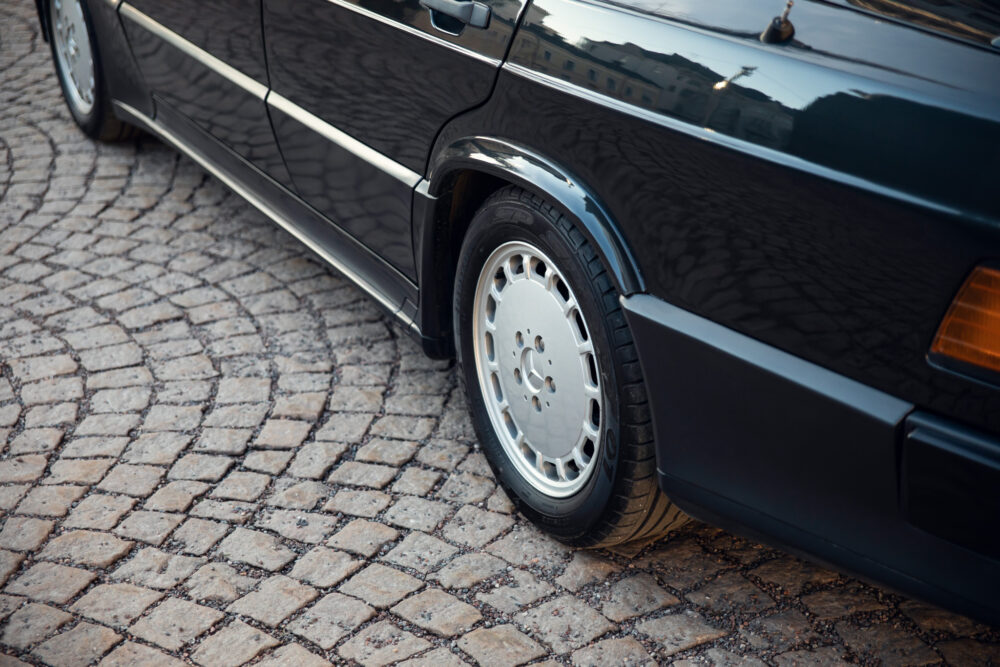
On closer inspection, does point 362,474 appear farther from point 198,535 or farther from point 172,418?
point 172,418

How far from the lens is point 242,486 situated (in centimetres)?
297

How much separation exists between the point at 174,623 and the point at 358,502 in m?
0.62

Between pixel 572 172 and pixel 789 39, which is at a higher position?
pixel 789 39

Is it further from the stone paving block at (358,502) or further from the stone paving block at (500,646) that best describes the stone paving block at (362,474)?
the stone paving block at (500,646)

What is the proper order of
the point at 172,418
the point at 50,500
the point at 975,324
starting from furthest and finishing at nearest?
the point at 172,418
the point at 50,500
the point at 975,324

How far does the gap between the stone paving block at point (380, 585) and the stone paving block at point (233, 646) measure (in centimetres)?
25

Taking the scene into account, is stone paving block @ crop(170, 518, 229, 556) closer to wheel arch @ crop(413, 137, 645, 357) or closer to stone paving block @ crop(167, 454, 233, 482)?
stone paving block @ crop(167, 454, 233, 482)

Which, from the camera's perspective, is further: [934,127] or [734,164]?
[734,164]

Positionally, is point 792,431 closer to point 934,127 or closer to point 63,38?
point 934,127

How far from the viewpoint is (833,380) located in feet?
5.91

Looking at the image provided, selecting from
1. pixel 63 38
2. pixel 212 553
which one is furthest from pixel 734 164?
pixel 63 38

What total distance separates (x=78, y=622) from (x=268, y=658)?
518 millimetres

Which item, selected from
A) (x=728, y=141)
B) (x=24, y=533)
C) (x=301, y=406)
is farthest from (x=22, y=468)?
(x=728, y=141)

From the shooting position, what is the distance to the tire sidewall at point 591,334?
2.28 meters
